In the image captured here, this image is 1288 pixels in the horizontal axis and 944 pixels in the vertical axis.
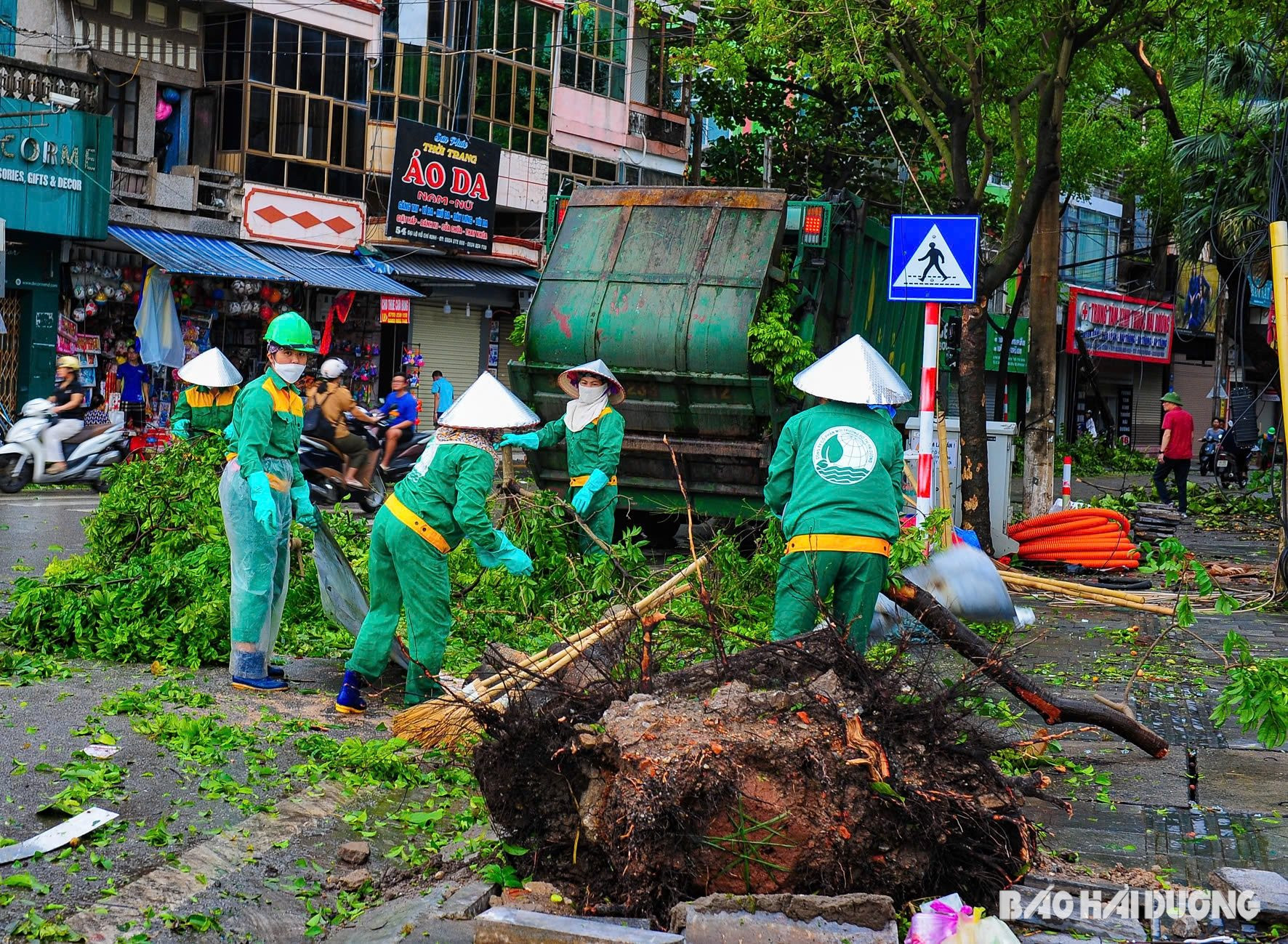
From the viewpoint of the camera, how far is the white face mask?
663 cm

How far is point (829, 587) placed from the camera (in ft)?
19.6

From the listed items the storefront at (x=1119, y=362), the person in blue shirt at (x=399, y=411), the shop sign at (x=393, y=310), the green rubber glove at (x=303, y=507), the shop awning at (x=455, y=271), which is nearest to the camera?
the green rubber glove at (x=303, y=507)

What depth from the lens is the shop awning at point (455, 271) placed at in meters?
25.1

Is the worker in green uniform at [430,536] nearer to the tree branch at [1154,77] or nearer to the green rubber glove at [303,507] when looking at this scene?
the green rubber glove at [303,507]

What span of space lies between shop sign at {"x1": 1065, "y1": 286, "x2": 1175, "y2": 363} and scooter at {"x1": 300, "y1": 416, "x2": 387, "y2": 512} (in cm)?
2654

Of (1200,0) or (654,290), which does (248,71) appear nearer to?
(654,290)

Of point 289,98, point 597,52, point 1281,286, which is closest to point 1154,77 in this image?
point 1281,286

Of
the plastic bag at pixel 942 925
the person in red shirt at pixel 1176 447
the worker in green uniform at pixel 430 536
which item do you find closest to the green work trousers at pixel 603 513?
the worker in green uniform at pixel 430 536

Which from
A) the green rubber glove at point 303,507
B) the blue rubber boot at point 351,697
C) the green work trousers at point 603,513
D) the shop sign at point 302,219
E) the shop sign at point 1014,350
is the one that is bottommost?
the blue rubber boot at point 351,697

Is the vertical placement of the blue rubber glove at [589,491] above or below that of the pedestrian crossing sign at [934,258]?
below

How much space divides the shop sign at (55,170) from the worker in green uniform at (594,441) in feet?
39.7

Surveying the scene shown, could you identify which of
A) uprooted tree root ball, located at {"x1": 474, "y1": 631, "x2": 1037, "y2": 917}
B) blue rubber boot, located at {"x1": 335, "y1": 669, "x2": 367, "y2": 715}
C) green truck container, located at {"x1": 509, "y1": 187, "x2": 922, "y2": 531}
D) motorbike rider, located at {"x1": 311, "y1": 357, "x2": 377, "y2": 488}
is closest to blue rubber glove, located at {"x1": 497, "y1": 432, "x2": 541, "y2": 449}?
green truck container, located at {"x1": 509, "y1": 187, "x2": 922, "y2": 531}

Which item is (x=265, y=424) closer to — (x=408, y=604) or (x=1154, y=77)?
(x=408, y=604)

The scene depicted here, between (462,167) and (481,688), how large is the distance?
1992 cm
